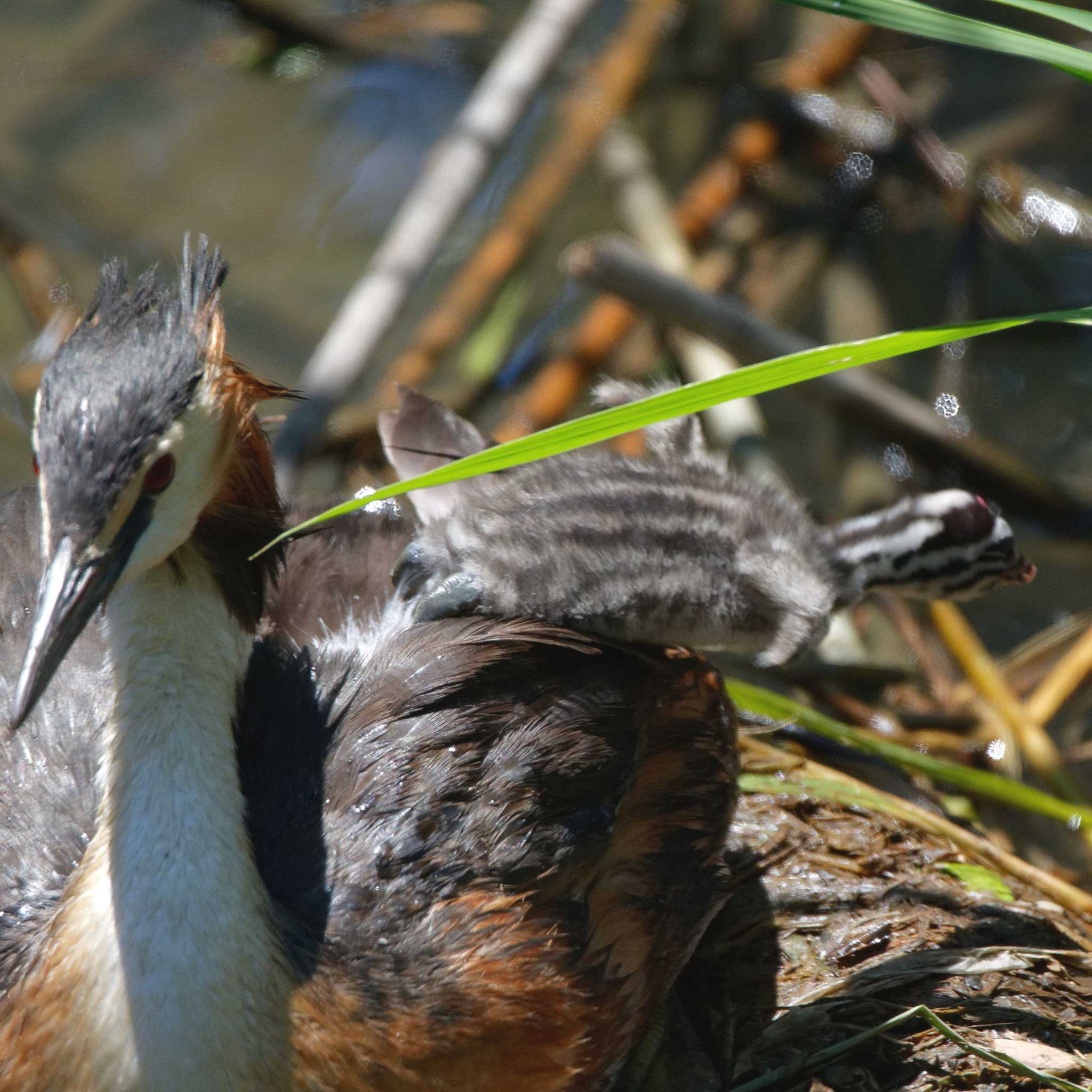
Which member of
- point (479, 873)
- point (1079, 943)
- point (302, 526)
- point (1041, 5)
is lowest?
point (1079, 943)

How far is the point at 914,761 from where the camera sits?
347 centimetres

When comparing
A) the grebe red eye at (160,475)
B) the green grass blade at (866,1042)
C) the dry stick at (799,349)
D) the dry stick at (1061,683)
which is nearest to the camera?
the grebe red eye at (160,475)

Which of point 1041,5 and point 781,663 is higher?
point 1041,5

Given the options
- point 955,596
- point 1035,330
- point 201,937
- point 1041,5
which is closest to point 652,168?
point 1035,330

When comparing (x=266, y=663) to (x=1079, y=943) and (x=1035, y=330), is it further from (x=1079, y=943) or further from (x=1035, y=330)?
(x=1035, y=330)

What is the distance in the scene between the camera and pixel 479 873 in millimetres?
2482

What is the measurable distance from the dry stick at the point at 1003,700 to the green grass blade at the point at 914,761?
31 cm

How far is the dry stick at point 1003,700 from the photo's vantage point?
3.95 meters

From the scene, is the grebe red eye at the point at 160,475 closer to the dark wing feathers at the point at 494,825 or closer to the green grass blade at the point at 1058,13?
the dark wing feathers at the point at 494,825

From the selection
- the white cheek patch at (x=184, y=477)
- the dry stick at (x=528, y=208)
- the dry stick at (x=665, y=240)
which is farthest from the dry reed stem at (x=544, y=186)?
the white cheek patch at (x=184, y=477)

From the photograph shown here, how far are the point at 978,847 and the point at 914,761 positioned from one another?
25 centimetres

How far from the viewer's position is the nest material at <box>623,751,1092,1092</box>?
2.84 m

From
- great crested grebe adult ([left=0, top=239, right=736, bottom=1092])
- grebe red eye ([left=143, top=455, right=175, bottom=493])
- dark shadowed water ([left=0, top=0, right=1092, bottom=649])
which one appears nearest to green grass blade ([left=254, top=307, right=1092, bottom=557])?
grebe red eye ([left=143, top=455, right=175, bottom=493])

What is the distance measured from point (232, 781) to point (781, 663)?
49.3 inches
